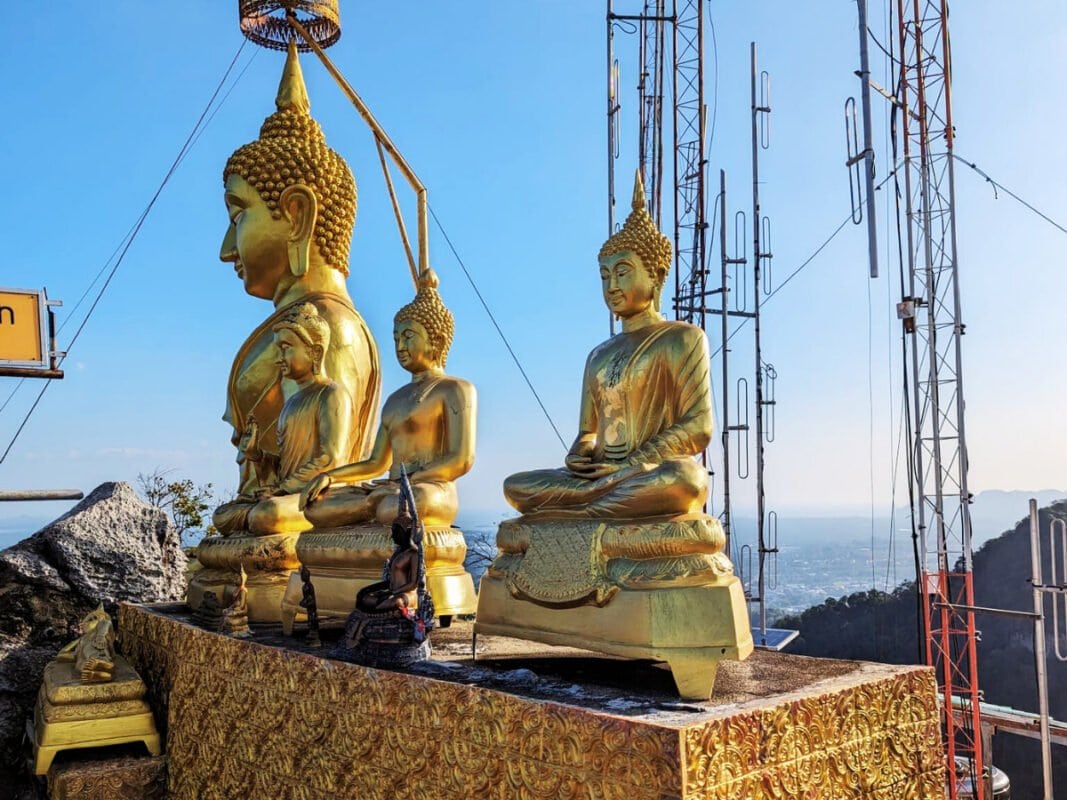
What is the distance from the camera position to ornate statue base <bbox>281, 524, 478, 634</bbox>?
11.8ft

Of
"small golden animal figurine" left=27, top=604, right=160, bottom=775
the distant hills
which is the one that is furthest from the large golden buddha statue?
the distant hills

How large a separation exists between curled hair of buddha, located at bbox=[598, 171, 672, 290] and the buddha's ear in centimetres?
250

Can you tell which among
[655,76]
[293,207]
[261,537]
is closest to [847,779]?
[261,537]

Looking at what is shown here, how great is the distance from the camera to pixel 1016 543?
12664 millimetres

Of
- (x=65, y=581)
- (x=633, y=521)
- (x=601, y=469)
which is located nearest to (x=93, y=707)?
(x=65, y=581)

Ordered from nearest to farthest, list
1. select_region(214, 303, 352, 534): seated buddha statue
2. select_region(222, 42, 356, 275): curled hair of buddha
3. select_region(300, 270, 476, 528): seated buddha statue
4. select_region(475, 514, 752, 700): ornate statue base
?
select_region(475, 514, 752, 700): ornate statue base → select_region(300, 270, 476, 528): seated buddha statue → select_region(214, 303, 352, 534): seated buddha statue → select_region(222, 42, 356, 275): curled hair of buddha

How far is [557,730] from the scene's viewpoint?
2121 mm

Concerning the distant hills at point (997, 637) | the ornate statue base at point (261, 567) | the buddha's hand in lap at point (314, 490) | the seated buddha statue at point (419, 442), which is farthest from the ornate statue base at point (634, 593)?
the distant hills at point (997, 637)

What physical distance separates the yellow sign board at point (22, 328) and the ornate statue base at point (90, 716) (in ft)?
5.03

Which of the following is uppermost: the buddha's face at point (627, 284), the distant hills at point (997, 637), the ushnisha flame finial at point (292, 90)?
the ushnisha flame finial at point (292, 90)

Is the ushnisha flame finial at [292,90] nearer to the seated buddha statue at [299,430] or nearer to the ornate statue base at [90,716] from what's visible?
the seated buddha statue at [299,430]

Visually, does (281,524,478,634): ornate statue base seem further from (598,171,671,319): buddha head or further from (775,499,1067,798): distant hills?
(775,499,1067,798): distant hills

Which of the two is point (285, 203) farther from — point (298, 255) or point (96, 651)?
point (96, 651)

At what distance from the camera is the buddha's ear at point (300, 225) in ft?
16.4
